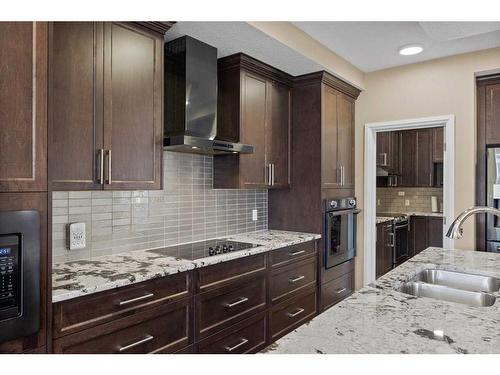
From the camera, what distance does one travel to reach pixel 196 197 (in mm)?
2844

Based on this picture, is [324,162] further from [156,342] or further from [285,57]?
[156,342]

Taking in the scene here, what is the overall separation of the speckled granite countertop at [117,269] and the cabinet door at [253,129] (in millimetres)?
616

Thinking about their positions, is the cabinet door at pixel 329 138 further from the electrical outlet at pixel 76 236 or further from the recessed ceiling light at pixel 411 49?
the electrical outlet at pixel 76 236

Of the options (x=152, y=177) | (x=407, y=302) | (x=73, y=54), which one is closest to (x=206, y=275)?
(x=152, y=177)

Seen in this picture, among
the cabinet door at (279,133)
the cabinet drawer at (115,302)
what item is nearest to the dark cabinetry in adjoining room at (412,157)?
the cabinet door at (279,133)

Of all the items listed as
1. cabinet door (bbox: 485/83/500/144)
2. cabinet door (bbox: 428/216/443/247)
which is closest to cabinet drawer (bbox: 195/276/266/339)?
cabinet door (bbox: 485/83/500/144)

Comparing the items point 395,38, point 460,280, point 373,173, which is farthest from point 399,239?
point 460,280

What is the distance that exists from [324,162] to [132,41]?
77.2 inches

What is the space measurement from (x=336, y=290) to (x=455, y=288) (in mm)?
1888

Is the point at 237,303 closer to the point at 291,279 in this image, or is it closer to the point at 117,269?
the point at 291,279

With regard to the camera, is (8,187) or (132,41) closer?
(8,187)

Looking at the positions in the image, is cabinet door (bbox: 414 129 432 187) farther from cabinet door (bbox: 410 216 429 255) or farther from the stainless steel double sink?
the stainless steel double sink

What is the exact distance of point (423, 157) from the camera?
5.43 m

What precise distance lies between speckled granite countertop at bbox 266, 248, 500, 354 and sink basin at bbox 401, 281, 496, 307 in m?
0.20
